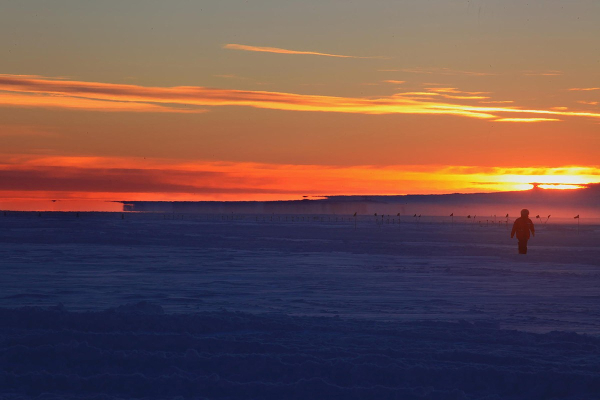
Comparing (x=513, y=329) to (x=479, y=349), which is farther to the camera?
(x=513, y=329)

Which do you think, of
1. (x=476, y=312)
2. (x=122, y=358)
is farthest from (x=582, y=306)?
(x=122, y=358)

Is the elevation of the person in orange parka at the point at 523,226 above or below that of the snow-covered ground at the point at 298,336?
above

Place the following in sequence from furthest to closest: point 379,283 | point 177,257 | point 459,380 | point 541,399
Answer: point 177,257
point 379,283
point 459,380
point 541,399

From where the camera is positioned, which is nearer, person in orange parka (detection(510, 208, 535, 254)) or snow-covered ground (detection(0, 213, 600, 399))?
snow-covered ground (detection(0, 213, 600, 399))

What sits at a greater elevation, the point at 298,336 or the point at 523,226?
the point at 523,226

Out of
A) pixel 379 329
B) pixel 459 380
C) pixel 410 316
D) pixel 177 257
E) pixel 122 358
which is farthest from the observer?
pixel 177 257

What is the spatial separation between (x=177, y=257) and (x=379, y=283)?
10.8m

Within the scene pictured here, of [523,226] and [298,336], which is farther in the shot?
[523,226]

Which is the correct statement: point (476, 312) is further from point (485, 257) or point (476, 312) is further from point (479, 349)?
point (485, 257)

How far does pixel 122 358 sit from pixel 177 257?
1799cm

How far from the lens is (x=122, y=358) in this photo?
7953 millimetres

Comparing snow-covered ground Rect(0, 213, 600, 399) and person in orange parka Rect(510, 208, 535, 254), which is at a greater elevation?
person in orange parka Rect(510, 208, 535, 254)

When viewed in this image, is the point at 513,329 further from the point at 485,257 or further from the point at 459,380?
the point at 485,257

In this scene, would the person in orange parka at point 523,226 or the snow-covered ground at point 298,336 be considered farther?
the person in orange parka at point 523,226
